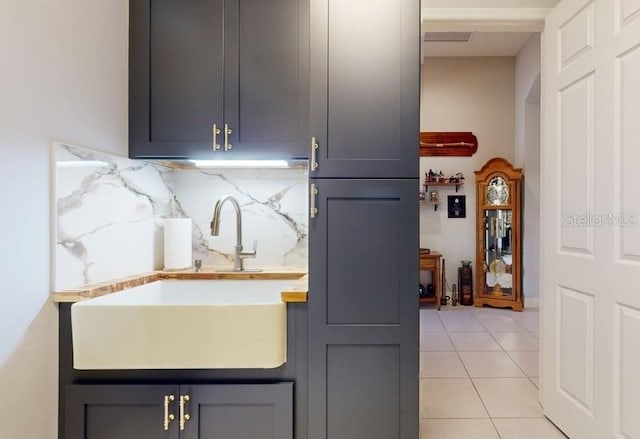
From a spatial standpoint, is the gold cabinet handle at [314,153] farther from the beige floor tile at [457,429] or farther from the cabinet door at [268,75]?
the beige floor tile at [457,429]

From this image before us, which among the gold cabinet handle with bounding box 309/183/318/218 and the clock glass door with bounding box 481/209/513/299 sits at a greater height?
the gold cabinet handle with bounding box 309/183/318/218

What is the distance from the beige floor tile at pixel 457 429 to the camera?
1771mm

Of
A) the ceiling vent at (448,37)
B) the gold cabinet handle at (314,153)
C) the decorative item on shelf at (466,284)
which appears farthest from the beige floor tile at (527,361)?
the ceiling vent at (448,37)

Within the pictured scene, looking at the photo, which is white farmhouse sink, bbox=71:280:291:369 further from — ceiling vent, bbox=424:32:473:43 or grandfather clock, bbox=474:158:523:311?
ceiling vent, bbox=424:32:473:43

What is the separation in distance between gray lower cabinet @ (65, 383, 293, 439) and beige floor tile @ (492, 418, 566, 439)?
124 cm

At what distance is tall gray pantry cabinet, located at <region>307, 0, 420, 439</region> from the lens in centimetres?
138

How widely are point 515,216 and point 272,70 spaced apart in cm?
371

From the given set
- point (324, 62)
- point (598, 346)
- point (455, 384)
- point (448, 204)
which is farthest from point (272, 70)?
point (448, 204)

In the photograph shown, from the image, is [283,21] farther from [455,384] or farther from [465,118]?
[465,118]

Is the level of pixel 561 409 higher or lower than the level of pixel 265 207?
lower

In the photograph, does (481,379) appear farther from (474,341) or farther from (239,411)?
(239,411)

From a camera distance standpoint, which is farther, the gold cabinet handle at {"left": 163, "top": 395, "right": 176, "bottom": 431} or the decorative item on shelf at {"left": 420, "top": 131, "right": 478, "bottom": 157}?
the decorative item on shelf at {"left": 420, "top": 131, "right": 478, "bottom": 157}

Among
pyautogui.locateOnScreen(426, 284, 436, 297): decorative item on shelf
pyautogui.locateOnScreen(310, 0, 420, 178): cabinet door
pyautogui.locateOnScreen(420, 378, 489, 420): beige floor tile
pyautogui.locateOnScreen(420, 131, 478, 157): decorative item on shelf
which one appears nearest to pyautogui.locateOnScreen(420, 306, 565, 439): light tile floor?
pyautogui.locateOnScreen(420, 378, 489, 420): beige floor tile

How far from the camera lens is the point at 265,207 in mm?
1972
